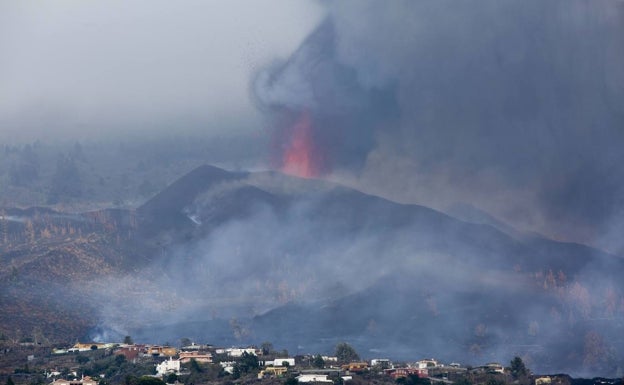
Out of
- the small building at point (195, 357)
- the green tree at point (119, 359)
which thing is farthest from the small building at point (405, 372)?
the green tree at point (119, 359)

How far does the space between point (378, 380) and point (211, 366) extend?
51.0ft

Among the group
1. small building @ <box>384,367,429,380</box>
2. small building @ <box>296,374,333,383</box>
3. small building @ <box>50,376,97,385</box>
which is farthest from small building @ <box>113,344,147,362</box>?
small building @ <box>384,367,429,380</box>

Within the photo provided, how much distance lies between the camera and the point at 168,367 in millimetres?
118062

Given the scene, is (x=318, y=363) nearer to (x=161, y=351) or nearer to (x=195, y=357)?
(x=195, y=357)

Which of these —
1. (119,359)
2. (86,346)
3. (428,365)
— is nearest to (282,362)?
(119,359)

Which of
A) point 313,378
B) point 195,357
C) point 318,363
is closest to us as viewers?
point 313,378

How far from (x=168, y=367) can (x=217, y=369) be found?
16.6ft

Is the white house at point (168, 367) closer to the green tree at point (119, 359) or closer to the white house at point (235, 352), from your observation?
the green tree at point (119, 359)

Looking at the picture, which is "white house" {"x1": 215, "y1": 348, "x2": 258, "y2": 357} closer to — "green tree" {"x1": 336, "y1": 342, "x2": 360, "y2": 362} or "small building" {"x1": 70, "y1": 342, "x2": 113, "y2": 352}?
"green tree" {"x1": 336, "y1": 342, "x2": 360, "y2": 362}

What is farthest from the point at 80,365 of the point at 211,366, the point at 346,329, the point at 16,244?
the point at 16,244

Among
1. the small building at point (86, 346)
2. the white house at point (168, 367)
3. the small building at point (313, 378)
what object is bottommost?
the small building at point (313, 378)

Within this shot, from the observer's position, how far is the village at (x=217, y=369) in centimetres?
11150

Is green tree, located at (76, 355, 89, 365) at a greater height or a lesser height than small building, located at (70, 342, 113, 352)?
lesser

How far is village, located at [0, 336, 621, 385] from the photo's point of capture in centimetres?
11150
